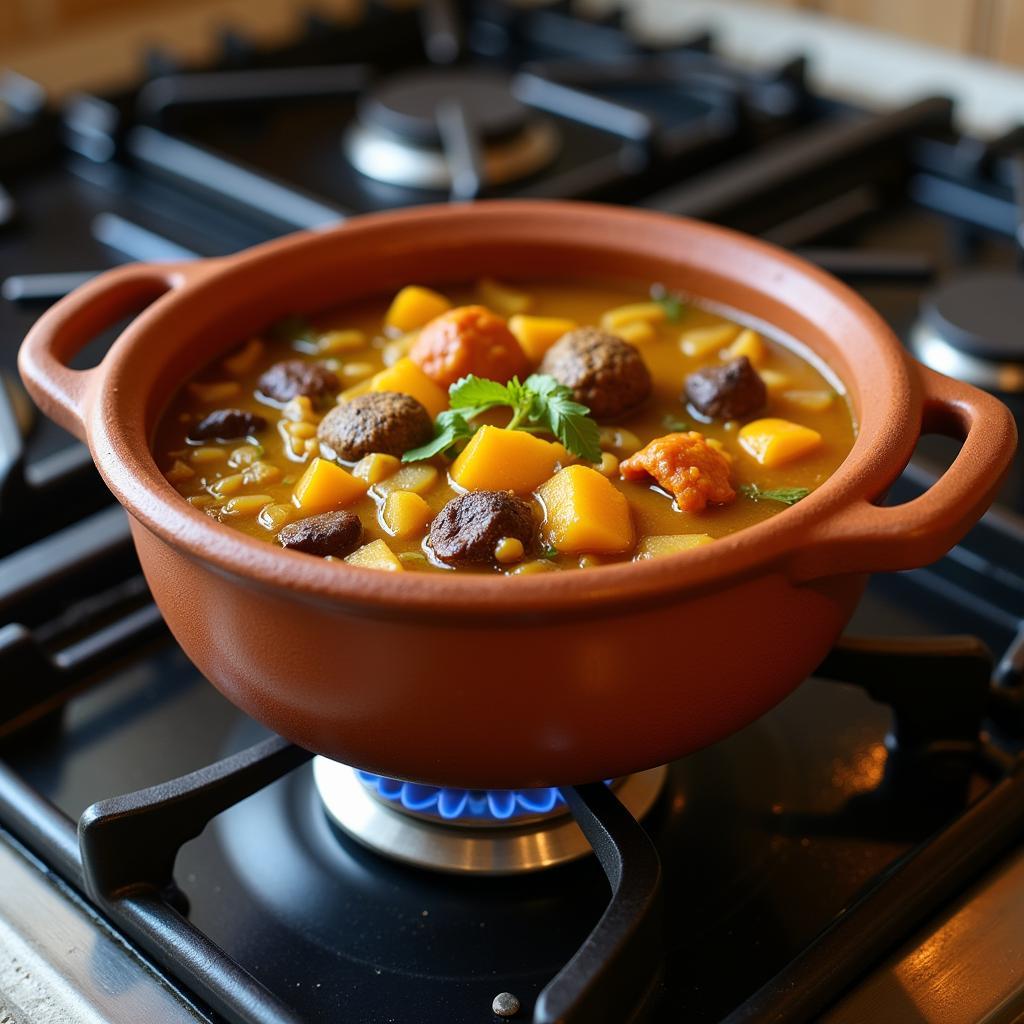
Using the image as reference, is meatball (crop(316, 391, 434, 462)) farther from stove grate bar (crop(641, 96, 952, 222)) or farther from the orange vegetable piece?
stove grate bar (crop(641, 96, 952, 222))

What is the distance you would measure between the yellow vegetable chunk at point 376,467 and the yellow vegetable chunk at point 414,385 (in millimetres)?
82

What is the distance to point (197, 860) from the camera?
1044 millimetres

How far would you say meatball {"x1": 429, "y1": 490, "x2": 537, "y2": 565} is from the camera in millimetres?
913

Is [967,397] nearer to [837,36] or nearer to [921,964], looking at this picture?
[921,964]

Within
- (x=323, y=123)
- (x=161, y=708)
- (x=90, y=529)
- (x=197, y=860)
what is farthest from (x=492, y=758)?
Answer: (x=323, y=123)

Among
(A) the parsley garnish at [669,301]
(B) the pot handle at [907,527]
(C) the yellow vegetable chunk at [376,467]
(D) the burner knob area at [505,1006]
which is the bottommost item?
(D) the burner knob area at [505,1006]

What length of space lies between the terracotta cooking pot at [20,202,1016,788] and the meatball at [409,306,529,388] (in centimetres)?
23

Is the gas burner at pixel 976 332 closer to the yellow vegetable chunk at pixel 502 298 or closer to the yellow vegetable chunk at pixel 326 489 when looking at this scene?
the yellow vegetable chunk at pixel 502 298

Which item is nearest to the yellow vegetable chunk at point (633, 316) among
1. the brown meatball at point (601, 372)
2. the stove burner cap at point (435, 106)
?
the brown meatball at point (601, 372)

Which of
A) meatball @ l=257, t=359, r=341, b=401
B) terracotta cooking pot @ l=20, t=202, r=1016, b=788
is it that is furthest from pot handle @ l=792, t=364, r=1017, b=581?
meatball @ l=257, t=359, r=341, b=401

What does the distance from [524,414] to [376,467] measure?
0.13 m

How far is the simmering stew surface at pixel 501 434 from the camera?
0.95 m

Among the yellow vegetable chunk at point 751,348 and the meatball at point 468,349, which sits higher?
the meatball at point 468,349

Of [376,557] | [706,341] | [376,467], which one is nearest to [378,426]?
[376,467]
